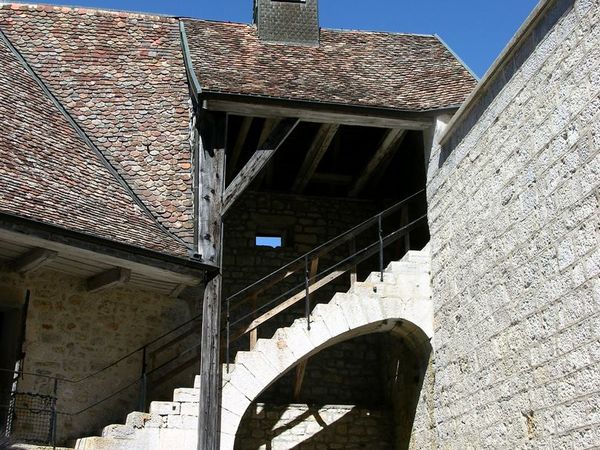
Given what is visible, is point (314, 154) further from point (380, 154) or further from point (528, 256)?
point (528, 256)

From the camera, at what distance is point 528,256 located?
21.8 feet

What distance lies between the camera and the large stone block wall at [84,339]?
8.27 metres

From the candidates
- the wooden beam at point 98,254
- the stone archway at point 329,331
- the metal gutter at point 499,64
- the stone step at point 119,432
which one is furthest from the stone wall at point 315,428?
the metal gutter at point 499,64

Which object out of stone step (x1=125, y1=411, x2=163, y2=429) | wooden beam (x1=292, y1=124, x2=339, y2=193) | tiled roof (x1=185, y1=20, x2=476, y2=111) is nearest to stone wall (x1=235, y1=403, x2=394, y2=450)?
stone step (x1=125, y1=411, x2=163, y2=429)

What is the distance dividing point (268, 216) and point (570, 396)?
5802mm

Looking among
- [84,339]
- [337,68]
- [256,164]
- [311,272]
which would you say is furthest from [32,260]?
[337,68]

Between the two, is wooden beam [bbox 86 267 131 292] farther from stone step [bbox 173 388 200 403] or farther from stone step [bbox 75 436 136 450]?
stone step [bbox 75 436 136 450]

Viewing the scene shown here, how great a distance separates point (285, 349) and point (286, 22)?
17.2 feet

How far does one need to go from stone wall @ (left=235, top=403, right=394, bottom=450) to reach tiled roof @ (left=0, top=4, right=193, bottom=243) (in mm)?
2871

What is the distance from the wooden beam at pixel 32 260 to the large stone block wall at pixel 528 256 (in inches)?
148

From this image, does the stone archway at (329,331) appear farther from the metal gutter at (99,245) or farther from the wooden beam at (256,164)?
the wooden beam at (256,164)

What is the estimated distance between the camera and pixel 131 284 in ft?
29.1

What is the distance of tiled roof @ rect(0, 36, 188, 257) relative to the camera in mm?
7438

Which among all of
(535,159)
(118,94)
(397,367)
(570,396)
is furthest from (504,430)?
(118,94)
